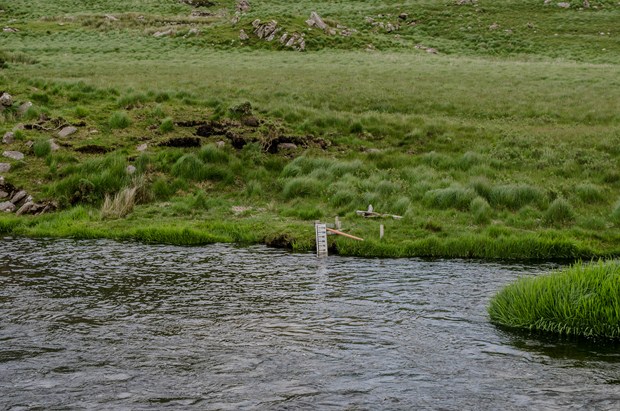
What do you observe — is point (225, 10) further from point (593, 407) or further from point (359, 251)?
point (593, 407)

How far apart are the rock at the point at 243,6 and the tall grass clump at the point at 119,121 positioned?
3371 inches

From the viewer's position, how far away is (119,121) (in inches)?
1228

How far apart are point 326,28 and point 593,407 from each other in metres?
74.6

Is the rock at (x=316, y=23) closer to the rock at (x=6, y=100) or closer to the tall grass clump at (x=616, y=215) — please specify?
the rock at (x=6, y=100)

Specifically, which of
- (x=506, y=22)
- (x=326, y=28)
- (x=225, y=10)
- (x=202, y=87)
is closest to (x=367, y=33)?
(x=326, y=28)

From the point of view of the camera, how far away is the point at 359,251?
19656mm

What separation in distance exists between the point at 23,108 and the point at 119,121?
16.9ft

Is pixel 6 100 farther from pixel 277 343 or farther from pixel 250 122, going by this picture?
pixel 277 343

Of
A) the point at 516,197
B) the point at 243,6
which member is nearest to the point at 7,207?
the point at 516,197

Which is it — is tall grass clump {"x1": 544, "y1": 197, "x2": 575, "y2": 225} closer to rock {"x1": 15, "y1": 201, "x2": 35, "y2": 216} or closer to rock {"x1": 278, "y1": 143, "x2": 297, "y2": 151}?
rock {"x1": 278, "y1": 143, "x2": 297, "y2": 151}

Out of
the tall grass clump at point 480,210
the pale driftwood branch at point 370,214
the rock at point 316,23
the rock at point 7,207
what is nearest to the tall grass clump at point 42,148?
the rock at point 7,207

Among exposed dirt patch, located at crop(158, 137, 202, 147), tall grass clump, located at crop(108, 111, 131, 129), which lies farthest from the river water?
tall grass clump, located at crop(108, 111, 131, 129)

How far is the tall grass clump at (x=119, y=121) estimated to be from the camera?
102 ft

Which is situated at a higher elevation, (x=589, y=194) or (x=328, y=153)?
(x=328, y=153)
